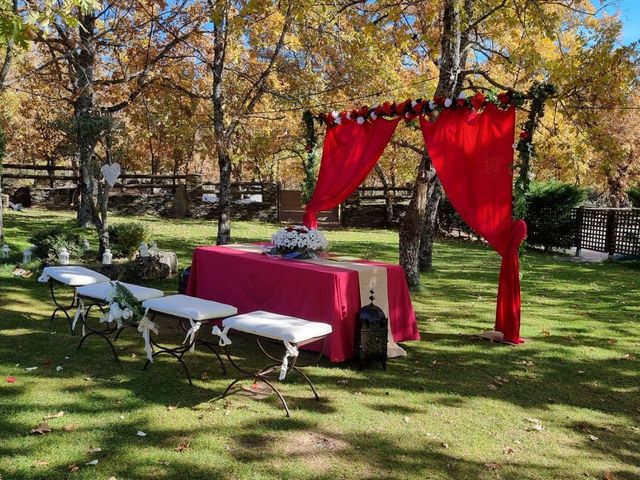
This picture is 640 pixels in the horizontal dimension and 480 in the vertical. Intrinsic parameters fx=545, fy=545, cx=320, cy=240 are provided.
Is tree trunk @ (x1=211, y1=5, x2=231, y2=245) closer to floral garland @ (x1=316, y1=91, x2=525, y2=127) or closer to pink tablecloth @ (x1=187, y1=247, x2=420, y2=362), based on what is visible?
floral garland @ (x1=316, y1=91, x2=525, y2=127)

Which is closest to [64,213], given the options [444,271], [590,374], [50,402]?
[444,271]

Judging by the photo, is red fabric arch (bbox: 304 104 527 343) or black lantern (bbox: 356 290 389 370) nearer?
black lantern (bbox: 356 290 389 370)

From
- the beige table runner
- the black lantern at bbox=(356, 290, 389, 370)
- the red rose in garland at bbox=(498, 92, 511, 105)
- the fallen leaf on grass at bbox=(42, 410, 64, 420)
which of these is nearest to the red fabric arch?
the red rose in garland at bbox=(498, 92, 511, 105)

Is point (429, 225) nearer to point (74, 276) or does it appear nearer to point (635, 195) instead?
point (74, 276)

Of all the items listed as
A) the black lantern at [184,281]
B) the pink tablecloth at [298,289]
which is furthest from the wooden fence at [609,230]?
the black lantern at [184,281]

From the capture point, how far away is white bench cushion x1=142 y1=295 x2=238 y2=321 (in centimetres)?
431

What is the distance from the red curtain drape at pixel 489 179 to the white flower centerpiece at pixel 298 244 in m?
1.51

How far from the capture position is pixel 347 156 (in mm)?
7121

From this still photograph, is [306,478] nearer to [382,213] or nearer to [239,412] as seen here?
[239,412]

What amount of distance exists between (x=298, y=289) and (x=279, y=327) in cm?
124

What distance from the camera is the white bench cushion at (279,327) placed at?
3.88 m

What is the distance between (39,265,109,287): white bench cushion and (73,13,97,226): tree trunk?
3.28 metres

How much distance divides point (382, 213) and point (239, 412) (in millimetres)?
17004

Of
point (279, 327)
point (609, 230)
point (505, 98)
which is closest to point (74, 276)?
point (279, 327)
